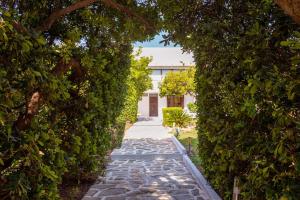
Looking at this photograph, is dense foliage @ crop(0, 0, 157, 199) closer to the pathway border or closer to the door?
the pathway border

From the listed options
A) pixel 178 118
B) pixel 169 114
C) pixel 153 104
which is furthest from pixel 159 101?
pixel 178 118

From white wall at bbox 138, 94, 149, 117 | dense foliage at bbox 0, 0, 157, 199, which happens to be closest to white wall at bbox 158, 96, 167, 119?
Answer: white wall at bbox 138, 94, 149, 117

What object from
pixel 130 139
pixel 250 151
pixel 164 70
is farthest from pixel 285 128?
pixel 164 70

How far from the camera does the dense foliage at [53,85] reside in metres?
3.50

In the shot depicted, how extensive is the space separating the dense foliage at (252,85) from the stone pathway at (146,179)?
4.88 feet

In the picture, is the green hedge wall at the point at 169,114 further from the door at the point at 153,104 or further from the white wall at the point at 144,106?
the door at the point at 153,104

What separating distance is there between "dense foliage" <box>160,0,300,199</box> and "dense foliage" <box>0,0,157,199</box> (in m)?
1.39

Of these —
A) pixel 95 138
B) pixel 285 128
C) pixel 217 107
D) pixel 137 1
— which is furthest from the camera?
pixel 95 138

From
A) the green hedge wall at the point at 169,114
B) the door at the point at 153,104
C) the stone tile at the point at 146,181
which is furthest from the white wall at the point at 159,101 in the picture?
the stone tile at the point at 146,181

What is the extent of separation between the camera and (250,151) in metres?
3.85

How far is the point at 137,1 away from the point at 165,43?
3.22 ft

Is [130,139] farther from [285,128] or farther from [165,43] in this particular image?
[285,128]

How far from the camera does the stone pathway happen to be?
701 centimetres

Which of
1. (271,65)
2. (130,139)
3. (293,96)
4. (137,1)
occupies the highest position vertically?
(137,1)
